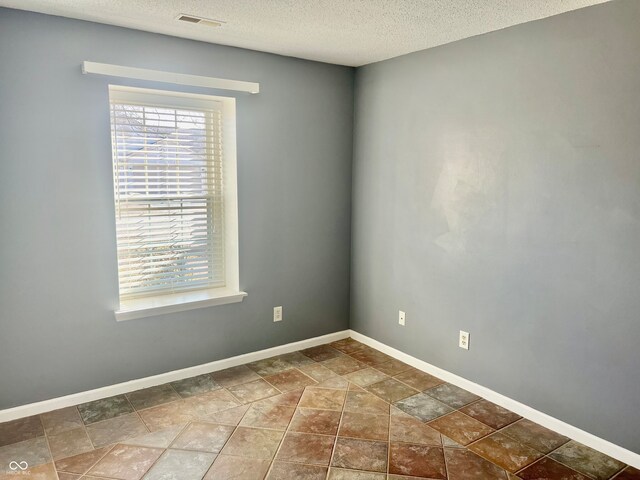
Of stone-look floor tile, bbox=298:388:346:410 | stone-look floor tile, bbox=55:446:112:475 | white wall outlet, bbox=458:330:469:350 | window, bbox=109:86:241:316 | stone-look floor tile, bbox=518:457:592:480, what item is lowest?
stone-look floor tile, bbox=518:457:592:480

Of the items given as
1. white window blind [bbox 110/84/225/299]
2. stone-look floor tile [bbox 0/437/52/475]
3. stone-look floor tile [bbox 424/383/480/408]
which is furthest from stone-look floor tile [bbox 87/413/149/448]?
stone-look floor tile [bbox 424/383/480/408]

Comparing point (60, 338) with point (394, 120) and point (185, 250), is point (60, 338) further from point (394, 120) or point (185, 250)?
point (394, 120)

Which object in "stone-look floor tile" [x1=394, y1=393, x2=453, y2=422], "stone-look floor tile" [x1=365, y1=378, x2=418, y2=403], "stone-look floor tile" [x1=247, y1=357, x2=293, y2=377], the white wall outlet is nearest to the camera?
"stone-look floor tile" [x1=394, y1=393, x2=453, y2=422]

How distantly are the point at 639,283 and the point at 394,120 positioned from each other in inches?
76.5

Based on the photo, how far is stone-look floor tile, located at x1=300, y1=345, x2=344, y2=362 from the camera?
149 inches

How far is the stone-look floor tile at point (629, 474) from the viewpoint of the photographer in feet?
7.61

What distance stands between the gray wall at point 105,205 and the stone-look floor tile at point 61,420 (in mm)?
114

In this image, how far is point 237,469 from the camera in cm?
235

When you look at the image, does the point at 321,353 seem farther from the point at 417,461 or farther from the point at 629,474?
the point at 629,474

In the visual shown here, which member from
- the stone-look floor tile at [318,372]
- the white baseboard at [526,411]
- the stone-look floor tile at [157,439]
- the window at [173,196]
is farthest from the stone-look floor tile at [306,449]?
the window at [173,196]

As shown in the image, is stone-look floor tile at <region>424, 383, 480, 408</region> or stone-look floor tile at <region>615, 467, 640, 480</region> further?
stone-look floor tile at <region>424, 383, 480, 408</region>

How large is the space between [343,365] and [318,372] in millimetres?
228

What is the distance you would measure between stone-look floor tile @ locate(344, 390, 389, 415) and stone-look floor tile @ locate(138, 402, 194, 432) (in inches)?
36.9

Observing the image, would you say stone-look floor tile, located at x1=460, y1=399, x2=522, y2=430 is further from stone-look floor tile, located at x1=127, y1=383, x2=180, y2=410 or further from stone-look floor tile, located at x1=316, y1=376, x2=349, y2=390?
stone-look floor tile, located at x1=127, y1=383, x2=180, y2=410
